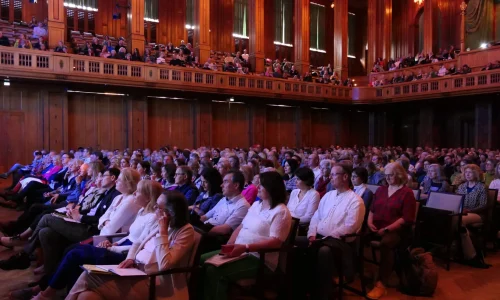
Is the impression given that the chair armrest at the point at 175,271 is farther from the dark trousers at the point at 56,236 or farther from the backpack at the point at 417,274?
the backpack at the point at 417,274

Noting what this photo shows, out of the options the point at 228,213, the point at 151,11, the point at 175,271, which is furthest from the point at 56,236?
the point at 151,11

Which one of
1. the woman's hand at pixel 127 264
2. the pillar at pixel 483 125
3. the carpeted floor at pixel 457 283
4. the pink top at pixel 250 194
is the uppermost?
the pillar at pixel 483 125

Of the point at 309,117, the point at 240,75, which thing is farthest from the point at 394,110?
the point at 240,75

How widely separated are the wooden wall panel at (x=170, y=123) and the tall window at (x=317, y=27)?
11.7 metres

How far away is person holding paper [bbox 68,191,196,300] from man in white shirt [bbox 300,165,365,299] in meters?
1.21

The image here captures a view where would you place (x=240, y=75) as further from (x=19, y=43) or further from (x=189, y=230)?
(x=189, y=230)

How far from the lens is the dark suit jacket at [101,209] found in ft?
14.1

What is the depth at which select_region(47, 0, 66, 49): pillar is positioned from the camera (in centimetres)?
1328

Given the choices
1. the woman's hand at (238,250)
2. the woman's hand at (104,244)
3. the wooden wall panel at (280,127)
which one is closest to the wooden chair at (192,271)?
the woman's hand at (238,250)

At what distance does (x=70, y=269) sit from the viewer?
3.13 meters

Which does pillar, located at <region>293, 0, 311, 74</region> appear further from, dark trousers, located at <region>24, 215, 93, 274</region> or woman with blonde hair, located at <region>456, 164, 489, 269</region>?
dark trousers, located at <region>24, 215, 93, 274</region>

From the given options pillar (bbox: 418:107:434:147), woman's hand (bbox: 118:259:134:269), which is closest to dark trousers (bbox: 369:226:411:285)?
woman's hand (bbox: 118:259:134:269)

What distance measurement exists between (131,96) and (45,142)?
3.17 metres

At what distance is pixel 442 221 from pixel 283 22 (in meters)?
20.4
